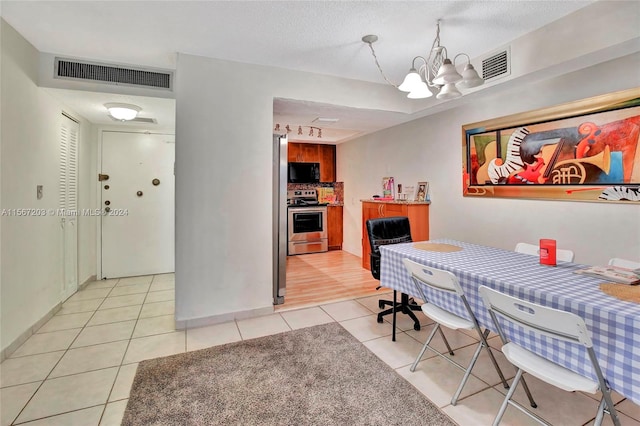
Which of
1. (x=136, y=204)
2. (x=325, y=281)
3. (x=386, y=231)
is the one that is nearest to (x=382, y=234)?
(x=386, y=231)

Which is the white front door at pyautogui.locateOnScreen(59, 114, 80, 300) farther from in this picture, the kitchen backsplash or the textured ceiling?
the kitchen backsplash

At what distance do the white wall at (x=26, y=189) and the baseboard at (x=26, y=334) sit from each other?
1.1 inches

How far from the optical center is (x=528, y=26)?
2383 mm

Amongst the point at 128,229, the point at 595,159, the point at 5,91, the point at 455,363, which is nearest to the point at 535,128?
the point at 595,159

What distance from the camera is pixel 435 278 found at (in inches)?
76.9

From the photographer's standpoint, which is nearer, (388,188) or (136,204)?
(136,204)

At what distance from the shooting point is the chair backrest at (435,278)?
5.95 feet

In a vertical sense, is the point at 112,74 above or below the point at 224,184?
above

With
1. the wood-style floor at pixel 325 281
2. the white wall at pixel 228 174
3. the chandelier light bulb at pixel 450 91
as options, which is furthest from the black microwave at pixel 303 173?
the chandelier light bulb at pixel 450 91

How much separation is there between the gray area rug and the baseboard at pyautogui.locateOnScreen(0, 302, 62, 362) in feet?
3.54

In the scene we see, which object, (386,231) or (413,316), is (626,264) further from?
(386,231)

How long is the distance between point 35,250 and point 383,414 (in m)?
3.23

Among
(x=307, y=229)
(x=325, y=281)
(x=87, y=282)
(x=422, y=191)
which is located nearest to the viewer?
(x=87, y=282)

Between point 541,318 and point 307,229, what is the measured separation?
5.09 m
